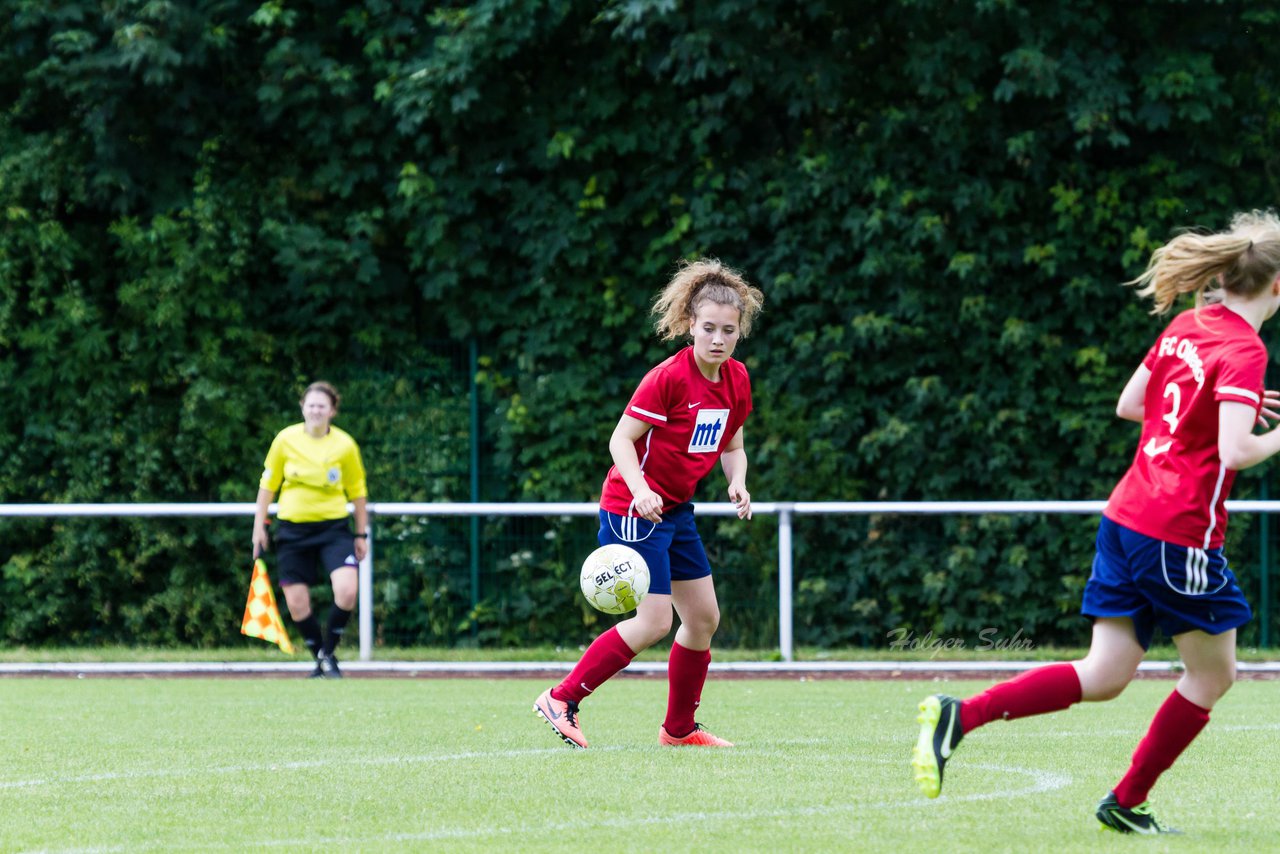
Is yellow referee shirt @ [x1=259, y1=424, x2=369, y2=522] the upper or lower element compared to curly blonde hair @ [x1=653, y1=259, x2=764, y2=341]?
lower

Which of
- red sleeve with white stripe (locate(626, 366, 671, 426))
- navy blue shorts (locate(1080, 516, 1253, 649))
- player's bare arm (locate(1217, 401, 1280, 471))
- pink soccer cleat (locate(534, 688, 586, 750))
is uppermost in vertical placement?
red sleeve with white stripe (locate(626, 366, 671, 426))

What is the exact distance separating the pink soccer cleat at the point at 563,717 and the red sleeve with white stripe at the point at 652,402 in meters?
1.16

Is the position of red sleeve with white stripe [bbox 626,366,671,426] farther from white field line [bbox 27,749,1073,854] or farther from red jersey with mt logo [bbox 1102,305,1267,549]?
red jersey with mt logo [bbox 1102,305,1267,549]

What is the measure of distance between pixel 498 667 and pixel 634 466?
19.2 feet

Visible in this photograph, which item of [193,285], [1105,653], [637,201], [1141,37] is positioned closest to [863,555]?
[637,201]

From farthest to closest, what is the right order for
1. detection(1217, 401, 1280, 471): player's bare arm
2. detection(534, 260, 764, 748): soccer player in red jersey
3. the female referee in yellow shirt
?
the female referee in yellow shirt, detection(534, 260, 764, 748): soccer player in red jersey, detection(1217, 401, 1280, 471): player's bare arm

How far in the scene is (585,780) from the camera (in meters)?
5.60

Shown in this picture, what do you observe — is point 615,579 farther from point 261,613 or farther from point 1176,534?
point 261,613

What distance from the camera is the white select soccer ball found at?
6.41 m

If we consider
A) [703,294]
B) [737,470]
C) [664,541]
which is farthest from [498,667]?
[703,294]

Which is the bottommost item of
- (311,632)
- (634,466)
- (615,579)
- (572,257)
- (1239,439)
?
(311,632)

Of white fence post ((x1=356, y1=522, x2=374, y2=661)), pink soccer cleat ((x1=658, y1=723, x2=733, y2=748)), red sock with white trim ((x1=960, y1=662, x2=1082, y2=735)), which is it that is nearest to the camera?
red sock with white trim ((x1=960, y1=662, x2=1082, y2=735))

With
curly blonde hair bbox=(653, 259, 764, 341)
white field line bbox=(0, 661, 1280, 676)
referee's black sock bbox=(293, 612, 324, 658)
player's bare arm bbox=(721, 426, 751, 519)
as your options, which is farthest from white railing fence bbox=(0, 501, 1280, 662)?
curly blonde hair bbox=(653, 259, 764, 341)

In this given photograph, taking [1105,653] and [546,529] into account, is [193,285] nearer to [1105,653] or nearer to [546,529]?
[546,529]
